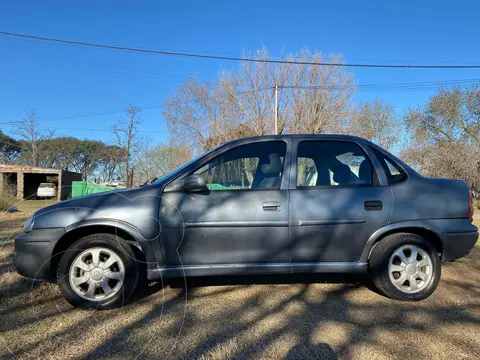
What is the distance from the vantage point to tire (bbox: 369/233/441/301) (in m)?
3.36

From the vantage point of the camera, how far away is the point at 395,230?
3.41 metres

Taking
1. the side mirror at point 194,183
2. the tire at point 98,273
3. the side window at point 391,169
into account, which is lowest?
the tire at point 98,273

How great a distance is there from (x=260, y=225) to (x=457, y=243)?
204 centimetres

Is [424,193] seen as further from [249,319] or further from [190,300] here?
[190,300]

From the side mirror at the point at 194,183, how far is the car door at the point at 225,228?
0.31 ft

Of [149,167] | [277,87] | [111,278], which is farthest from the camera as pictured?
[149,167]

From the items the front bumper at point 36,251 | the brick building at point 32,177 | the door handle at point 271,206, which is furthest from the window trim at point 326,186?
the brick building at point 32,177

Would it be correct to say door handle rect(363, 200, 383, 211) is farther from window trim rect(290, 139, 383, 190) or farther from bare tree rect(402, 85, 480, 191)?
bare tree rect(402, 85, 480, 191)

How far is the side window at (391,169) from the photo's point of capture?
11.4 ft

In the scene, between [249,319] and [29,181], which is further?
[29,181]

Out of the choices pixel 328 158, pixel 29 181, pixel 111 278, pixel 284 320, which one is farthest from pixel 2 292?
pixel 29 181

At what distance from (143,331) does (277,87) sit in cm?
2145

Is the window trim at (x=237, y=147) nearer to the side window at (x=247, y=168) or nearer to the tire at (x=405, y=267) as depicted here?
the side window at (x=247, y=168)

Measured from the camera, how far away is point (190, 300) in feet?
11.0
